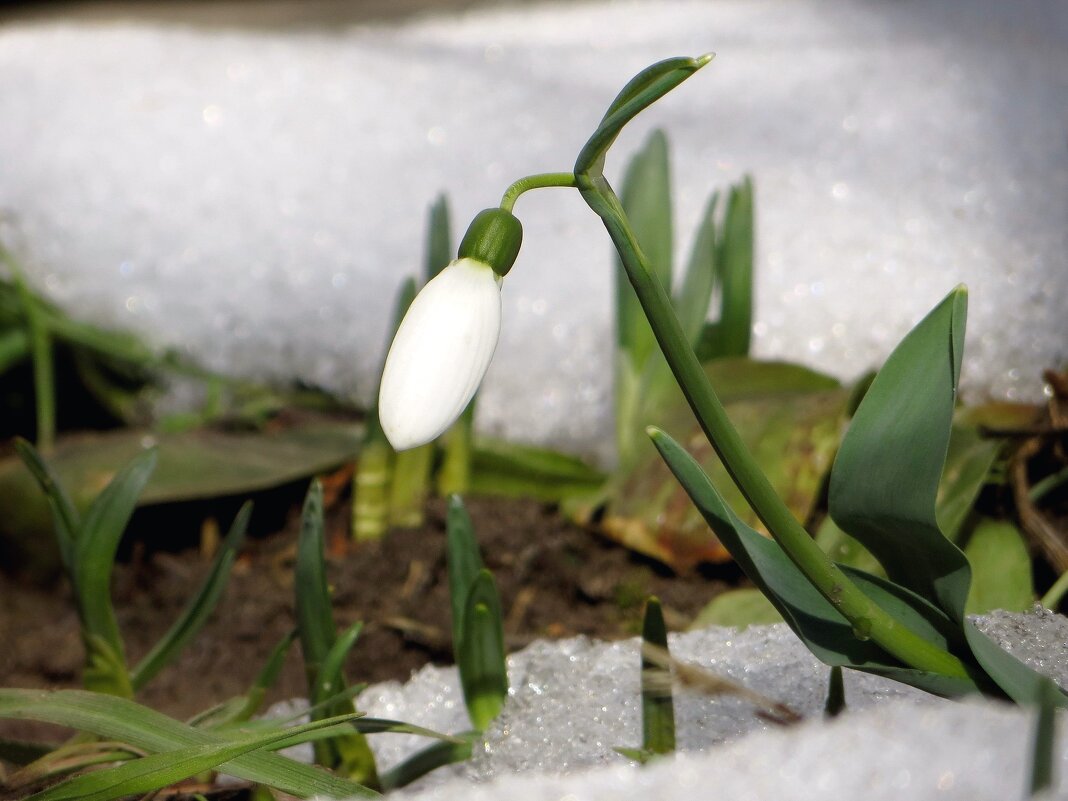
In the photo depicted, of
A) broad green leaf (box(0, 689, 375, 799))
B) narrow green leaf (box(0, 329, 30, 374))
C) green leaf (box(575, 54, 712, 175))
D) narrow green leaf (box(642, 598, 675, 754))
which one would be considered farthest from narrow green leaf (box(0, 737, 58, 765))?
narrow green leaf (box(0, 329, 30, 374))

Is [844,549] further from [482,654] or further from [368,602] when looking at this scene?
[368,602]

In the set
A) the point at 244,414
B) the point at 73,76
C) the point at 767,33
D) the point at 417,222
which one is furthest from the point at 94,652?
the point at 767,33

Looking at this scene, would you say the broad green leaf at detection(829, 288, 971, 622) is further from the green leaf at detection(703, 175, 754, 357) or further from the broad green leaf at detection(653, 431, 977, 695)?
the green leaf at detection(703, 175, 754, 357)

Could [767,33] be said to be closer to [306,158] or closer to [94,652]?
[306,158]

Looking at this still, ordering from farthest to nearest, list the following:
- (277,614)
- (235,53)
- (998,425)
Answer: (235,53) → (277,614) → (998,425)

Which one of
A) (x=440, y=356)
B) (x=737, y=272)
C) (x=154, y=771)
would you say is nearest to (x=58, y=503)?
(x=154, y=771)

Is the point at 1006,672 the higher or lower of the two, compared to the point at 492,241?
lower

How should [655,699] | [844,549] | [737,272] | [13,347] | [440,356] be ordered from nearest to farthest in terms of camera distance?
[440,356] → [655,699] → [844,549] → [737,272] → [13,347]
